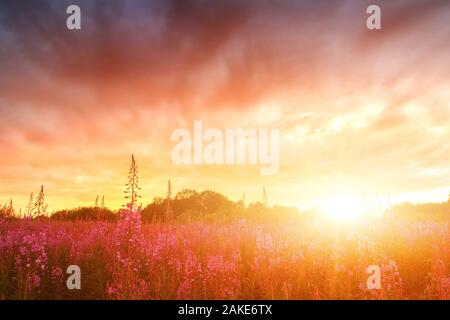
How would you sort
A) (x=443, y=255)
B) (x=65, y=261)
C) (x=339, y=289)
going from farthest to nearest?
(x=443, y=255) < (x=65, y=261) < (x=339, y=289)

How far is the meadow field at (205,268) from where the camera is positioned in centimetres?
462

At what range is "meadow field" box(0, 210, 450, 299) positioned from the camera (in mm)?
4617

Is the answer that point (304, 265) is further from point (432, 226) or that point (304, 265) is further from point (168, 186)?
point (168, 186)

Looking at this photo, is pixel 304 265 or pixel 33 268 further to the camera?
pixel 304 265

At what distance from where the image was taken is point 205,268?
539cm
